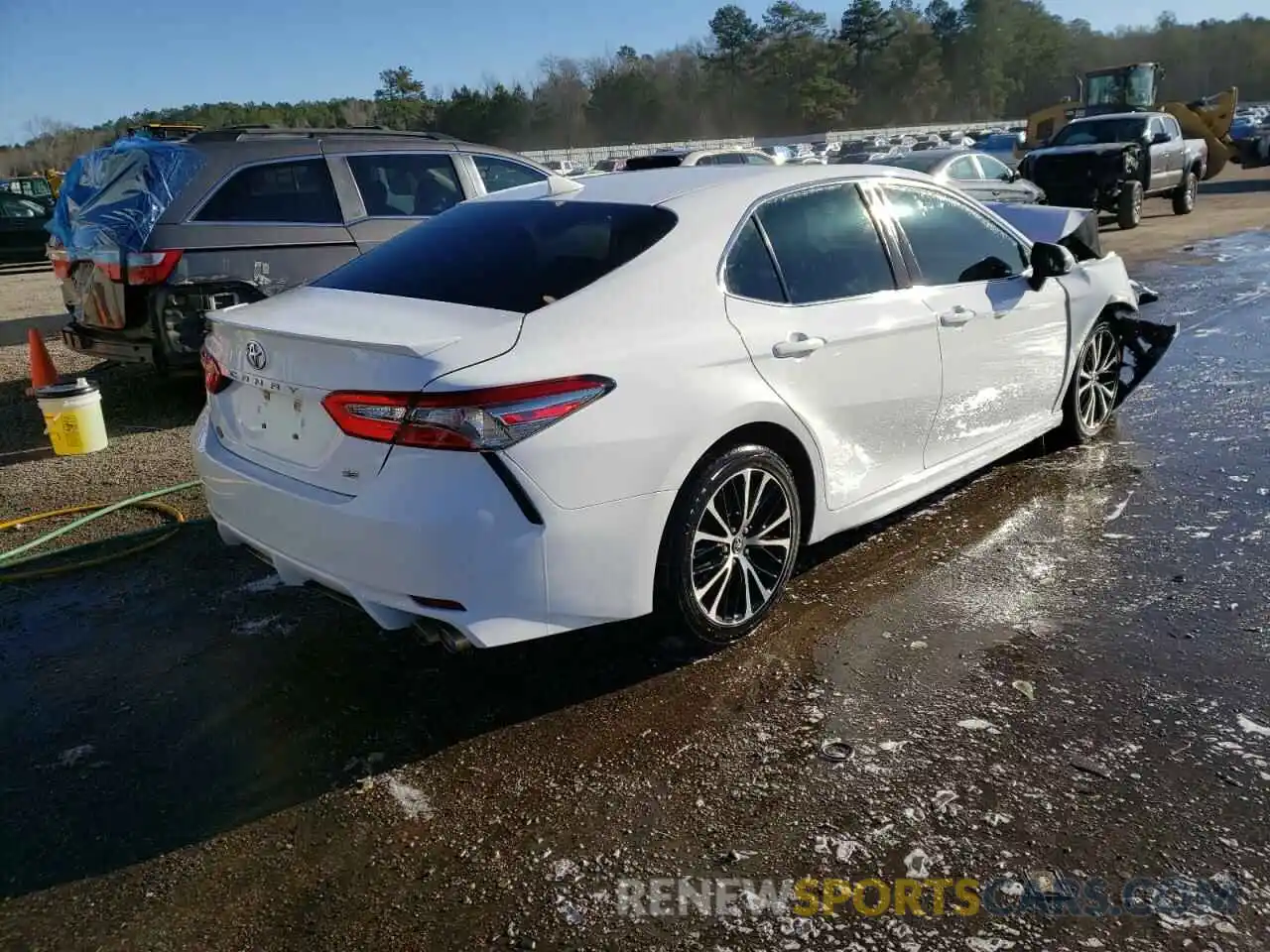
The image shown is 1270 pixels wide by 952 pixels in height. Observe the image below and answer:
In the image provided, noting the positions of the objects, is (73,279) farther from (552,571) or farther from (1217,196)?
(1217,196)

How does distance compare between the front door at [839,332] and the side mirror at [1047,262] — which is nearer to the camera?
the front door at [839,332]

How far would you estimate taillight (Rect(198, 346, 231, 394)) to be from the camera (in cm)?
362

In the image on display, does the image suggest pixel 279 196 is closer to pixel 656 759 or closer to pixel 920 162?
pixel 656 759

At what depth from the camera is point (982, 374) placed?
4637 millimetres

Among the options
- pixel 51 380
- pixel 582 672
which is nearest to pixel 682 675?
pixel 582 672

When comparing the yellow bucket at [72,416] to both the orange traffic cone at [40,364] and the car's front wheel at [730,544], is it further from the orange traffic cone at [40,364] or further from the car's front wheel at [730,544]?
the car's front wheel at [730,544]

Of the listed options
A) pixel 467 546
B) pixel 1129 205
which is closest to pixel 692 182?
pixel 467 546

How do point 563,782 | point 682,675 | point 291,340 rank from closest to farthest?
1. point 563,782
2. point 291,340
3. point 682,675

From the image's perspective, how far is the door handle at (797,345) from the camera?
11.8 feet

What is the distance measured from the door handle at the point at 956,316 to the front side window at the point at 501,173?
15.0 feet

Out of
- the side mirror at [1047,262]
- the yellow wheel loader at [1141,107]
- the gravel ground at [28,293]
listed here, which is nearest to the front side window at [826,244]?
the side mirror at [1047,262]

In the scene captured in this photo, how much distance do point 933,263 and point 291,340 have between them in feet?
9.00

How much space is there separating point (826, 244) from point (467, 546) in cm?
201

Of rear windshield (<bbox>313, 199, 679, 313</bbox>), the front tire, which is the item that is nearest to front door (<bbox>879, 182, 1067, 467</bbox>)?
the front tire
